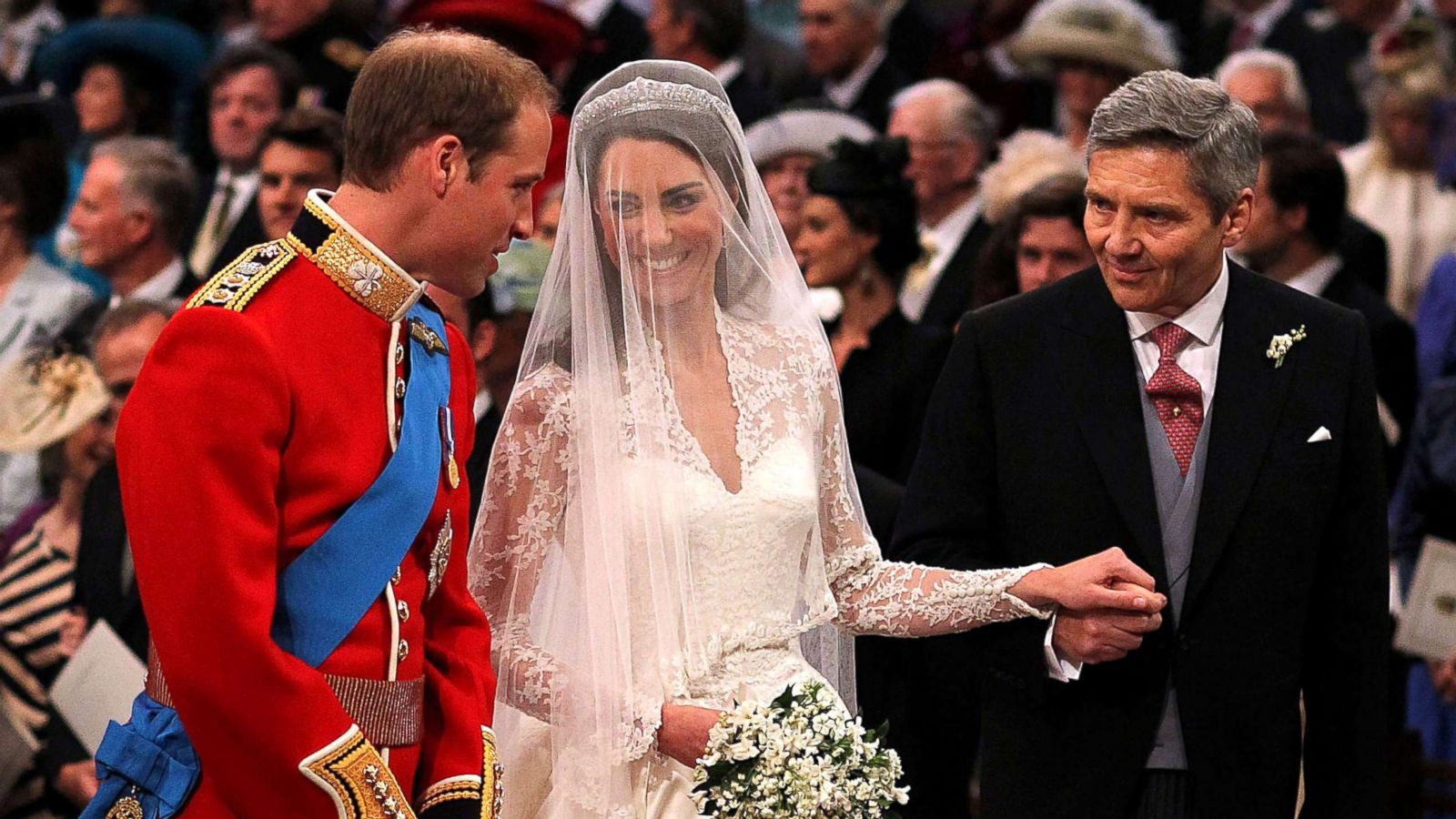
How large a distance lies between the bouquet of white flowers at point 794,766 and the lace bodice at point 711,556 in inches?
7.5

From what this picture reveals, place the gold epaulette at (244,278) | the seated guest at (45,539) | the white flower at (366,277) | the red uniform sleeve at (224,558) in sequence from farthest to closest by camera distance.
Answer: the seated guest at (45,539) < the white flower at (366,277) < the gold epaulette at (244,278) < the red uniform sleeve at (224,558)

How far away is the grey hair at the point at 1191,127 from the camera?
3.40 meters

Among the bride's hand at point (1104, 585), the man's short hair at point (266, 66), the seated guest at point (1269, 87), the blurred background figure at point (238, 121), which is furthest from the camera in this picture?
the man's short hair at point (266, 66)

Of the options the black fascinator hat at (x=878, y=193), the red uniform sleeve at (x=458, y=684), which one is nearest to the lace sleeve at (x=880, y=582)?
the red uniform sleeve at (x=458, y=684)

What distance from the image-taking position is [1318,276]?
6.09m

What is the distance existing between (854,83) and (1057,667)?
5.60m

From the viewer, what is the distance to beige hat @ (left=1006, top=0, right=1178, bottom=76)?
750cm

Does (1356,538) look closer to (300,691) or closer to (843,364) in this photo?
(300,691)

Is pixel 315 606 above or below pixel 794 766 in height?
above

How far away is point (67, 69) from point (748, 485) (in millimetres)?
6688

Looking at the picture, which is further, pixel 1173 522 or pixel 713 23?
pixel 713 23

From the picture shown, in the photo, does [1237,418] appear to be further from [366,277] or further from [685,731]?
[366,277]

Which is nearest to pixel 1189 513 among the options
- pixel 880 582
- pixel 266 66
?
pixel 880 582

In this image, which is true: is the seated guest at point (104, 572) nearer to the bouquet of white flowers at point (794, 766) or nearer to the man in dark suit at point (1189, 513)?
the bouquet of white flowers at point (794, 766)
